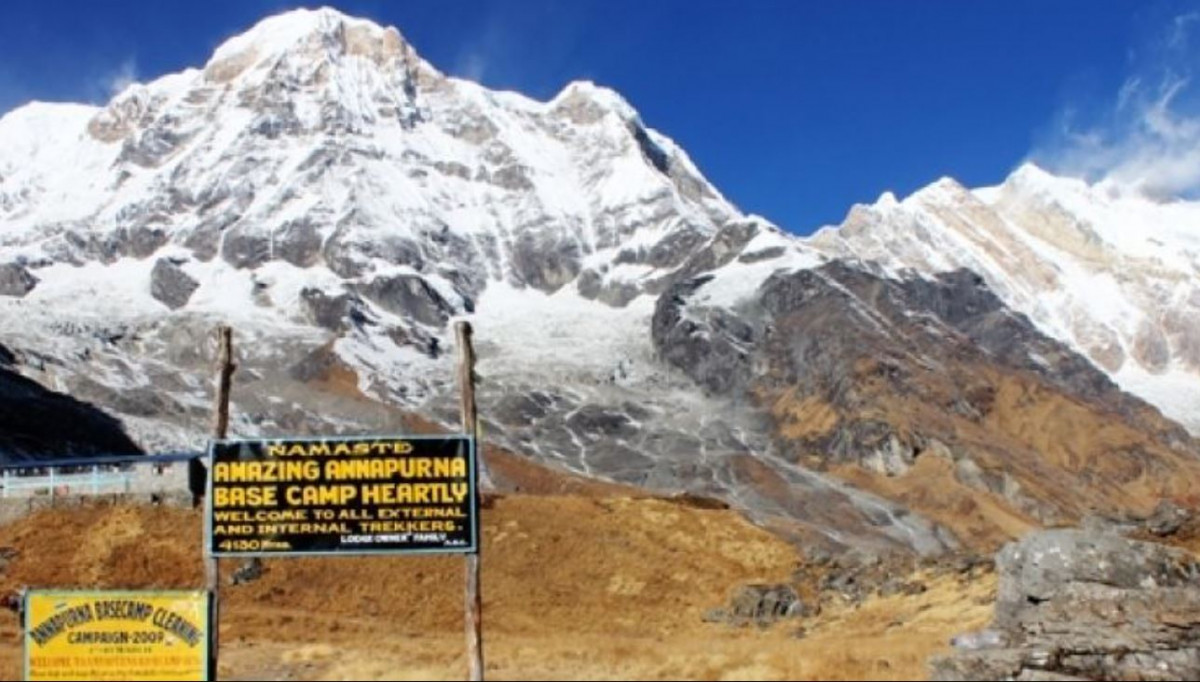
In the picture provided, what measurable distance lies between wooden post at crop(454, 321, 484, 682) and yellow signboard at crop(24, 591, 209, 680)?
5.64 metres

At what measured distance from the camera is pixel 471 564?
91.2 feet

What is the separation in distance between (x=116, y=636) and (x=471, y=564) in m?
7.68

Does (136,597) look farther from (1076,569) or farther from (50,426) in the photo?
(50,426)

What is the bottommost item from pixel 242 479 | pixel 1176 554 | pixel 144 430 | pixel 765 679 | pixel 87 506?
pixel 765 679

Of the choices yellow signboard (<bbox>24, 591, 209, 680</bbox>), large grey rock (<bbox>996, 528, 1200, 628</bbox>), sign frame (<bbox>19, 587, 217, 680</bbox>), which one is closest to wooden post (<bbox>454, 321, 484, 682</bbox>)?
sign frame (<bbox>19, 587, 217, 680</bbox>)

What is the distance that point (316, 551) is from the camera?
92.8 feet

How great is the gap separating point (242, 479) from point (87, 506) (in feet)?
79.9

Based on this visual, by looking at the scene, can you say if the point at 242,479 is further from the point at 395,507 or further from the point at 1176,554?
the point at 1176,554

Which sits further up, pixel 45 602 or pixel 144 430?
pixel 144 430

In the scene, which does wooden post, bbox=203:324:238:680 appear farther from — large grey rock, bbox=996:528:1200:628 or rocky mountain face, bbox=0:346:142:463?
Answer: rocky mountain face, bbox=0:346:142:463

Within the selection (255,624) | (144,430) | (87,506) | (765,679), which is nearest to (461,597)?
(255,624)

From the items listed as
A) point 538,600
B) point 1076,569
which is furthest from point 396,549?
point 538,600

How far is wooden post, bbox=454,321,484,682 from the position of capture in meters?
27.0

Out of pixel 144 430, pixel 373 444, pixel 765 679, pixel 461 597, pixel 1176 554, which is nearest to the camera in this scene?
pixel 765 679
